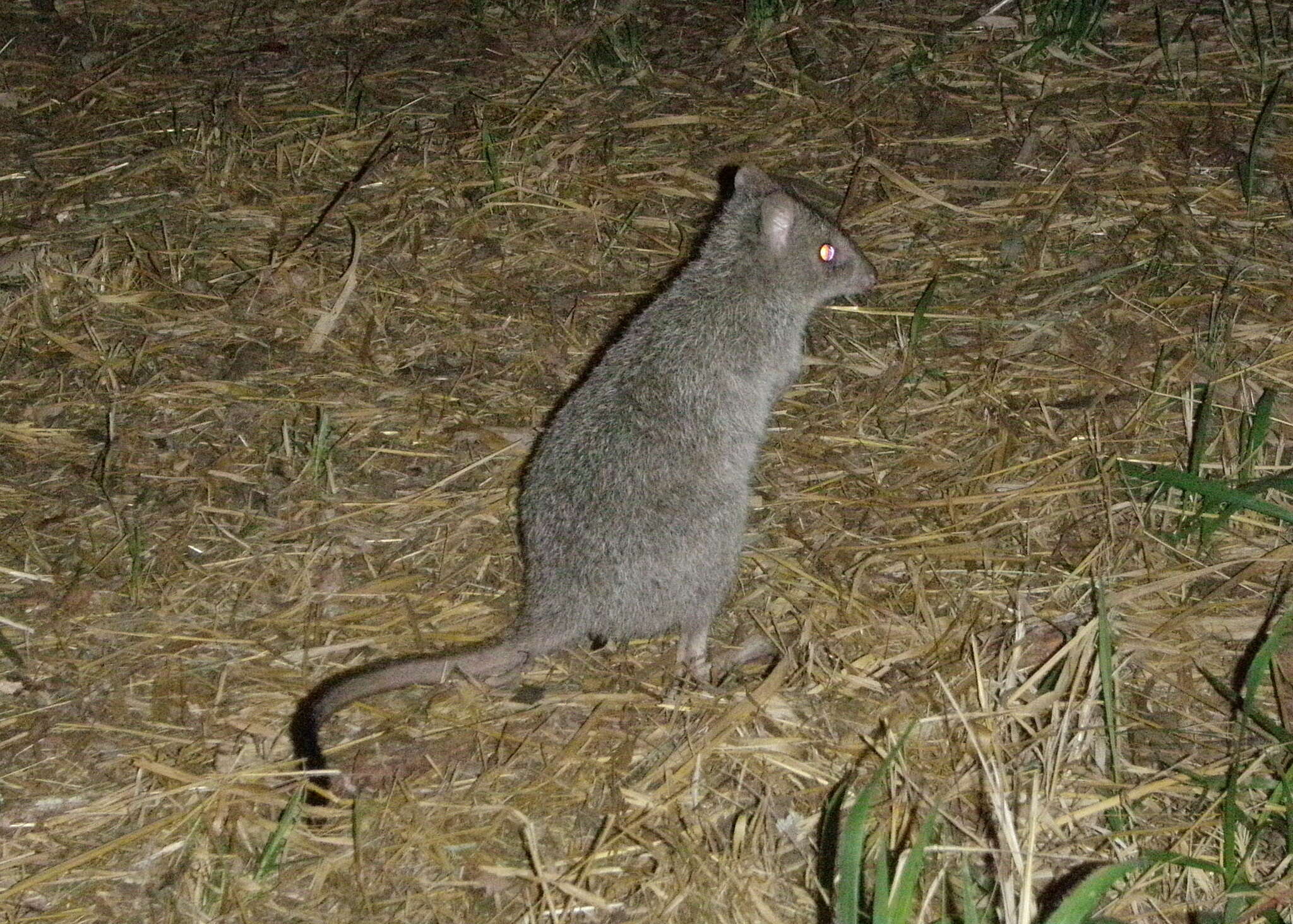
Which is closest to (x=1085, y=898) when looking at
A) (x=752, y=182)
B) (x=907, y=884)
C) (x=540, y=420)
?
(x=907, y=884)

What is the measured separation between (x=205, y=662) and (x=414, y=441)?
46.0 inches

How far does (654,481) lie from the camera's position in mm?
3639

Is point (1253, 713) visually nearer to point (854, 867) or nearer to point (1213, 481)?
point (1213, 481)

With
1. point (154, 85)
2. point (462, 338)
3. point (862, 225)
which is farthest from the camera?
point (154, 85)

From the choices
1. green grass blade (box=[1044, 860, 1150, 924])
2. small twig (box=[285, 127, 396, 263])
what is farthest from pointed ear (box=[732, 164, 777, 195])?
green grass blade (box=[1044, 860, 1150, 924])

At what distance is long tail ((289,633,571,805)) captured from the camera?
10.9ft

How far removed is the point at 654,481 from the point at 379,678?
0.94 meters

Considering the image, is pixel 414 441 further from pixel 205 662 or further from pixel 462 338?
pixel 205 662

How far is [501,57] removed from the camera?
6711 mm

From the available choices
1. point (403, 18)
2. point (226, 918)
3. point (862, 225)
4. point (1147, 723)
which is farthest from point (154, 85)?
point (1147, 723)

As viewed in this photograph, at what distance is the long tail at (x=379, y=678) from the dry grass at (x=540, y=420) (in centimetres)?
11

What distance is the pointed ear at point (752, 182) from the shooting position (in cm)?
428

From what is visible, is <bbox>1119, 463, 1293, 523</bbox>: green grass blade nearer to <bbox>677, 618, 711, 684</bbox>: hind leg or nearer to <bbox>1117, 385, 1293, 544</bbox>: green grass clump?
<bbox>1117, 385, 1293, 544</bbox>: green grass clump

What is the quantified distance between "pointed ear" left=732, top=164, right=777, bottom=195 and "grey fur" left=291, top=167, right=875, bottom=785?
0.12 metres
